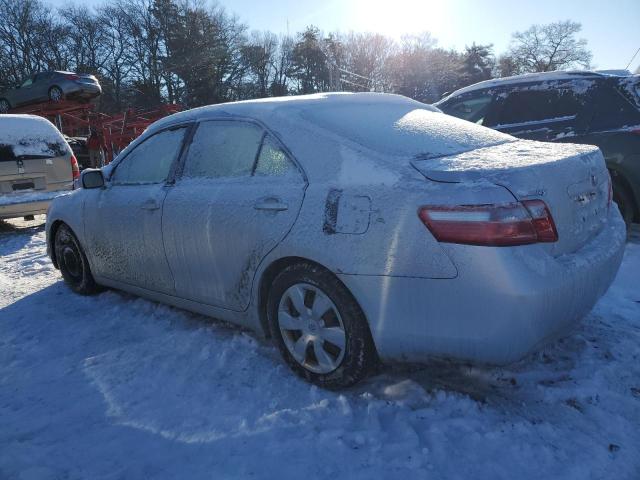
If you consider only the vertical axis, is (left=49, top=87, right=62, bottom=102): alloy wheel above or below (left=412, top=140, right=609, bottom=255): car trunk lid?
above

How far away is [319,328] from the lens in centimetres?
250

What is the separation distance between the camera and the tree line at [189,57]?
151 feet

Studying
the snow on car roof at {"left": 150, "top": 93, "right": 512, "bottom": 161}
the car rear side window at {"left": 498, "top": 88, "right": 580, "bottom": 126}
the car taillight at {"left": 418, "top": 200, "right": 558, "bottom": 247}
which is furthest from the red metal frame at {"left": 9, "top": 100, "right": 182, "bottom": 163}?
the car taillight at {"left": 418, "top": 200, "right": 558, "bottom": 247}

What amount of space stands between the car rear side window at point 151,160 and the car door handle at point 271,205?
101cm

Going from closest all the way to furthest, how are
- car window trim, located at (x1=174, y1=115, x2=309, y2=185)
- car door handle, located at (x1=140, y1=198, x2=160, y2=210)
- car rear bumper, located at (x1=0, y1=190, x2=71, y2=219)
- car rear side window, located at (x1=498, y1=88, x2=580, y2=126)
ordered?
car window trim, located at (x1=174, y1=115, x2=309, y2=185) → car door handle, located at (x1=140, y1=198, x2=160, y2=210) → car rear side window, located at (x1=498, y1=88, x2=580, y2=126) → car rear bumper, located at (x1=0, y1=190, x2=71, y2=219)

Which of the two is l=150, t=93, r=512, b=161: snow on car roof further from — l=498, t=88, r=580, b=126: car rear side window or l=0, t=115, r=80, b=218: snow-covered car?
l=0, t=115, r=80, b=218: snow-covered car

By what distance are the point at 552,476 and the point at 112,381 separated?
2.25m

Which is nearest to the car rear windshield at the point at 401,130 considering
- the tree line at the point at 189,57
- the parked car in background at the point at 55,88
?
the parked car in background at the point at 55,88

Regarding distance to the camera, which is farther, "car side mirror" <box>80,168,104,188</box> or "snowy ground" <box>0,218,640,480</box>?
"car side mirror" <box>80,168,104,188</box>

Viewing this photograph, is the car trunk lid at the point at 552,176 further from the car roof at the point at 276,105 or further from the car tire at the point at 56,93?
the car tire at the point at 56,93

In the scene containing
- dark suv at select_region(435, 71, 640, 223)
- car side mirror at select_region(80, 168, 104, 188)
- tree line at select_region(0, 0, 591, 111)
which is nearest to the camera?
car side mirror at select_region(80, 168, 104, 188)

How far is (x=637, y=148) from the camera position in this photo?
4711mm

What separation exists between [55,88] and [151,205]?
60.9ft

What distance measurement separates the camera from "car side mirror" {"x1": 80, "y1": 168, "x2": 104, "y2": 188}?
152 inches
